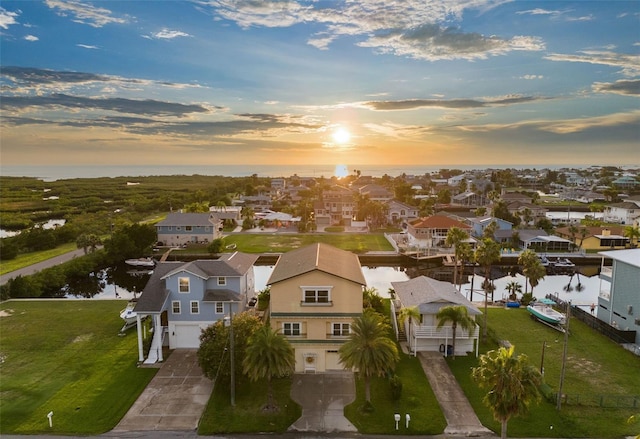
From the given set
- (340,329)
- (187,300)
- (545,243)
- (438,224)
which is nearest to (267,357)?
(340,329)

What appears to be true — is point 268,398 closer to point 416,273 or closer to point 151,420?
point 151,420

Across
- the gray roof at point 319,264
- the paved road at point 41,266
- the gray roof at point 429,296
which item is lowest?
the paved road at point 41,266

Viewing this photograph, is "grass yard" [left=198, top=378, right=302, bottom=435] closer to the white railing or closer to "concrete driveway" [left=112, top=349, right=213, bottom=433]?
"concrete driveway" [left=112, top=349, right=213, bottom=433]

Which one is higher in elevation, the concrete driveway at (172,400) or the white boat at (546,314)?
the white boat at (546,314)

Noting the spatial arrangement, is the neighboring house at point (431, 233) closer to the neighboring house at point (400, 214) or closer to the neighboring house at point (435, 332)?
the neighboring house at point (400, 214)

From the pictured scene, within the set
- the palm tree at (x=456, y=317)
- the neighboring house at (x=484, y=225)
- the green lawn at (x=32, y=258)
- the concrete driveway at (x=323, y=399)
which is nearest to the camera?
the concrete driveway at (x=323, y=399)

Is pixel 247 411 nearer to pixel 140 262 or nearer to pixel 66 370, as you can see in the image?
pixel 66 370

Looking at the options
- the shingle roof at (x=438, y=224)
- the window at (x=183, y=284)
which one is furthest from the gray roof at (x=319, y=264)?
the shingle roof at (x=438, y=224)
